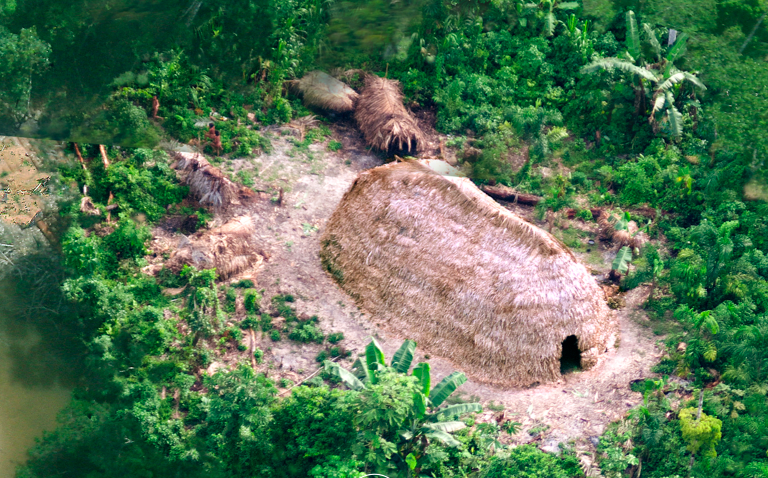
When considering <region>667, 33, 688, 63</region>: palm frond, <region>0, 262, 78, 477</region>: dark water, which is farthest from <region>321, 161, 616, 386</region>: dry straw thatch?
<region>667, 33, 688, 63</region>: palm frond

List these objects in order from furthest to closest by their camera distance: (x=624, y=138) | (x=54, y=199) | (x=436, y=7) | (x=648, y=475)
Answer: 1. (x=624, y=138)
2. (x=54, y=199)
3. (x=648, y=475)
4. (x=436, y=7)

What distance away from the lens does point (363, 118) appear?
42.2ft

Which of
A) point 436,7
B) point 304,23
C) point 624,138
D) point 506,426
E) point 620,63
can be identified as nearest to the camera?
point 436,7

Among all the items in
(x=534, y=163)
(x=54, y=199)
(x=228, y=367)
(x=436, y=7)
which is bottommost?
(x=228, y=367)

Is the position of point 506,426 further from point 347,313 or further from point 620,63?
point 620,63

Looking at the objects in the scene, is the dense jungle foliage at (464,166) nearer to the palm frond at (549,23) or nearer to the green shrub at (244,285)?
the palm frond at (549,23)

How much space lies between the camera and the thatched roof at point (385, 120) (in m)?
12.5

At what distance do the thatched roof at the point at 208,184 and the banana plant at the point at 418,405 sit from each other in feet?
14.4

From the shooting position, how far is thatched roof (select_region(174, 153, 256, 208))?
11.7m

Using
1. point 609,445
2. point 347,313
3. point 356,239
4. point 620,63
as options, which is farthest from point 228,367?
point 620,63

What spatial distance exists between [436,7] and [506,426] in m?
6.48

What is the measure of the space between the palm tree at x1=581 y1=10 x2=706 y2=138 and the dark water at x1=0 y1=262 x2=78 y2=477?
10008mm

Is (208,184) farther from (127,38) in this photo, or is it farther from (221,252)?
(127,38)

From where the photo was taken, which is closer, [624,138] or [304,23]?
[304,23]
